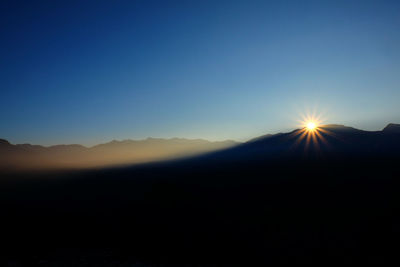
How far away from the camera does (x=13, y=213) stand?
2222 cm

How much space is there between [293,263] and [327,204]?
11.7 meters

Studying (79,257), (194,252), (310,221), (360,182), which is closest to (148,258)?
(194,252)

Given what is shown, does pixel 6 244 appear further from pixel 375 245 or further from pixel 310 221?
pixel 375 245

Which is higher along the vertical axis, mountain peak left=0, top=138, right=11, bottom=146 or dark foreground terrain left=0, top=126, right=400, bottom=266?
mountain peak left=0, top=138, right=11, bottom=146

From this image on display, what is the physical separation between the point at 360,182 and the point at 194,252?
85.1 feet

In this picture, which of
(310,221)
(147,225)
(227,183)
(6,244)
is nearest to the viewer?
(6,244)

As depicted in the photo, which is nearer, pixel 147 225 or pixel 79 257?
pixel 79 257

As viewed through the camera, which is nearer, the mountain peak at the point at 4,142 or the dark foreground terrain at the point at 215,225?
the dark foreground terrain at the point at 215,225

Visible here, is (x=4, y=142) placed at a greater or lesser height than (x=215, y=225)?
greater

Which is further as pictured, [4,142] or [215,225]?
[4,142]

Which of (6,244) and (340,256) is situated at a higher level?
(6,244)

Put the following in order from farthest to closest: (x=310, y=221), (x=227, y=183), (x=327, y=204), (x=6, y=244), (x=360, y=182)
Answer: (x=227, y=183)
(x=360, y=182)
(x=327, y=204)
(x=310, y=221)
(x=6, y=244)

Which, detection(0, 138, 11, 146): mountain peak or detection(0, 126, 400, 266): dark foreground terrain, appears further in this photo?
detection(0, 138, 11, 146): mountain peak

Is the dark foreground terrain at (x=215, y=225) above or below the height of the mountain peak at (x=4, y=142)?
below
